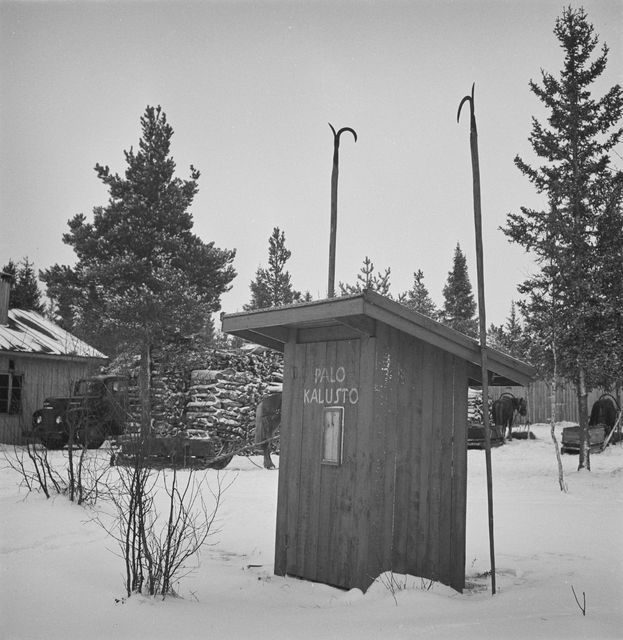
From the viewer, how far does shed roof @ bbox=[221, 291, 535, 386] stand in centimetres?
495

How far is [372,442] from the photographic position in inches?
202

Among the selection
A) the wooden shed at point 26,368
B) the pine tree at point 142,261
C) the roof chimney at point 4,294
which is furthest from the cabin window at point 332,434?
the roof chimney at point 4,294

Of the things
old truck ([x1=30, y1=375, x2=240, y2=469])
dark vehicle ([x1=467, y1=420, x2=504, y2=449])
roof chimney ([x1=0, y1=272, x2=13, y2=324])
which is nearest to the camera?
old truck ([x1=30, y1=375, x2=240, y2=469])

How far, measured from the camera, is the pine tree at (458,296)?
132 feet

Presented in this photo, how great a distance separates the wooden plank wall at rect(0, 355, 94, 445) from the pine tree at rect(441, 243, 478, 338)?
24.6 metres

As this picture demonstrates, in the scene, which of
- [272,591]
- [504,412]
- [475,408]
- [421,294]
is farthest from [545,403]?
[272,591]

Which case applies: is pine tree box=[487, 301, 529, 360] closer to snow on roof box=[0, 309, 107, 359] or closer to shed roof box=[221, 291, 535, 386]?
snow on roof box=[0, 309, 107, 359]

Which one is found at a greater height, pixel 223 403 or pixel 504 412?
pixel 504 412

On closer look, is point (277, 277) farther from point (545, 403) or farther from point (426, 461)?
point (426, 461)

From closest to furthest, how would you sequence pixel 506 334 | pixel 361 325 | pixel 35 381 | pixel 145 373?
1. pixel 361 325
2. pixel 35 381
3. pixel 145 373
4. pixel 506 334

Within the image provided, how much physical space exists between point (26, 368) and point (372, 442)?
17031mm

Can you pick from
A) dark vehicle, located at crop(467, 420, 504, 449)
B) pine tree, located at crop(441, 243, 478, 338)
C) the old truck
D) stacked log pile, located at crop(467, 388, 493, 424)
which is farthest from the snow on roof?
pine tree, located at crop(441, 243, 478, 338)

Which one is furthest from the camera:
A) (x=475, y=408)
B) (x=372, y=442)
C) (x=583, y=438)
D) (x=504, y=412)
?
(x=475, y=408)

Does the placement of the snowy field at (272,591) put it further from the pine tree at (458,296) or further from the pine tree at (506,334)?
the pine tree at (458,296)
